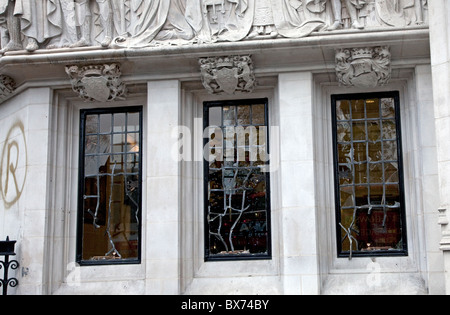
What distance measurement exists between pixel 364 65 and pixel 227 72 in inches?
82.5

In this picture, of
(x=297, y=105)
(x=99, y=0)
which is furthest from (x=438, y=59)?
(x=99, y=0)

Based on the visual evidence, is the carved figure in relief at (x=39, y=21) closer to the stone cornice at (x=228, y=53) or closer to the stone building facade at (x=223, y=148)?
the stone building facade at (x=223, y=148)

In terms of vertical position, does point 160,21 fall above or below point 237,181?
above

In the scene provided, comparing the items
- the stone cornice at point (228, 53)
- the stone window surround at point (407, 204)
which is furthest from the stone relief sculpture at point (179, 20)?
the stone window surround at point (407, 204)

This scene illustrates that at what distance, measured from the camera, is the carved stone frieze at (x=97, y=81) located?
437 inches

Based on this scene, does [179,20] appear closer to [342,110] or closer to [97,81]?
[97,81]

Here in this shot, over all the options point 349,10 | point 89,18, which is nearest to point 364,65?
point 349,10

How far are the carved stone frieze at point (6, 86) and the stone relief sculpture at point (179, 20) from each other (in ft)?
1.99

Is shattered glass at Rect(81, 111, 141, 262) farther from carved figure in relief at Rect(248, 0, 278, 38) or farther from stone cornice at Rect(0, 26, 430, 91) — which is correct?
carved figure in relief at Rect(248, 0, 278, 38)

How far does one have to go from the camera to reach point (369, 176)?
10977mm

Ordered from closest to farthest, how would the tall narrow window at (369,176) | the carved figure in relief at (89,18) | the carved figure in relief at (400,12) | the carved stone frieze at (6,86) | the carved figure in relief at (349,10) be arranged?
1. the carved figure in relief at (400,12)
2. the carved figure in relief at (349,10)
3. the tall narrow window at (369,176)
4. the carved figure in relief at (89,18)
5. the carved stone frieze at (6,86)
